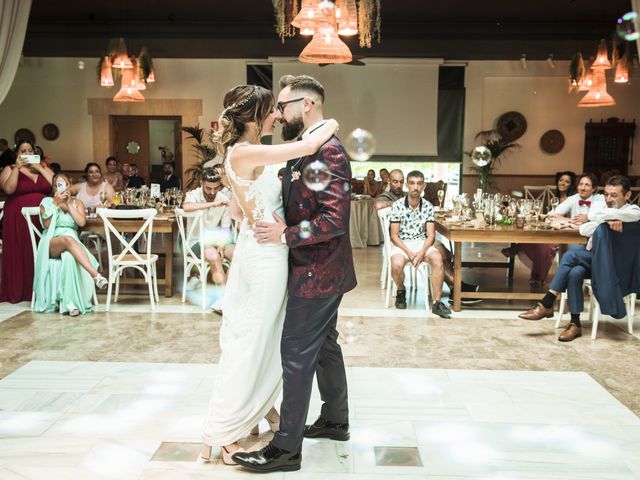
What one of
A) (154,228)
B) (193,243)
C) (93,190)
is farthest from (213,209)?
(93,190)

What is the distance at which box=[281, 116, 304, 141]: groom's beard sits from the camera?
234cm

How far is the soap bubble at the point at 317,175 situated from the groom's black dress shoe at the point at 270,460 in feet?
3.49

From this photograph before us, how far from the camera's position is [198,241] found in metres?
5.70

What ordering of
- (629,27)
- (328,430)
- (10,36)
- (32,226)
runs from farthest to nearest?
1. (32,226)
2. (10,36)
3. (629,27)
4. (328,430)

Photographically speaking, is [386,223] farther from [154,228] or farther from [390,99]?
[390,99]

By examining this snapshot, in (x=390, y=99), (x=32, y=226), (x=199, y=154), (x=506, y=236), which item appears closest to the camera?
(x=506, y=236)

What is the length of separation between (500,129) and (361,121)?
2693 millimetres

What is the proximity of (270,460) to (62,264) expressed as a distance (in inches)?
134

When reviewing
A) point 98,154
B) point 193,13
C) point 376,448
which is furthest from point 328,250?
point 98,154

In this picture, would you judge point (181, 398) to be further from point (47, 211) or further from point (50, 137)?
point (50, 137)

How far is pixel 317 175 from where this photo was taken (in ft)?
7.45

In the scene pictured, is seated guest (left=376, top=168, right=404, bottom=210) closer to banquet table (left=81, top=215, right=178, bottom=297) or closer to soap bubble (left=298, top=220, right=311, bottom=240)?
banquet table (left=81, top=215, right=178, bottom=297)

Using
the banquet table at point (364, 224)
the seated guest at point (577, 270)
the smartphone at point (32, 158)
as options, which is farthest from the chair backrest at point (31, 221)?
the banquet table at point (364, 224)

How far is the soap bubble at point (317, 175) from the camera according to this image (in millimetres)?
2273
